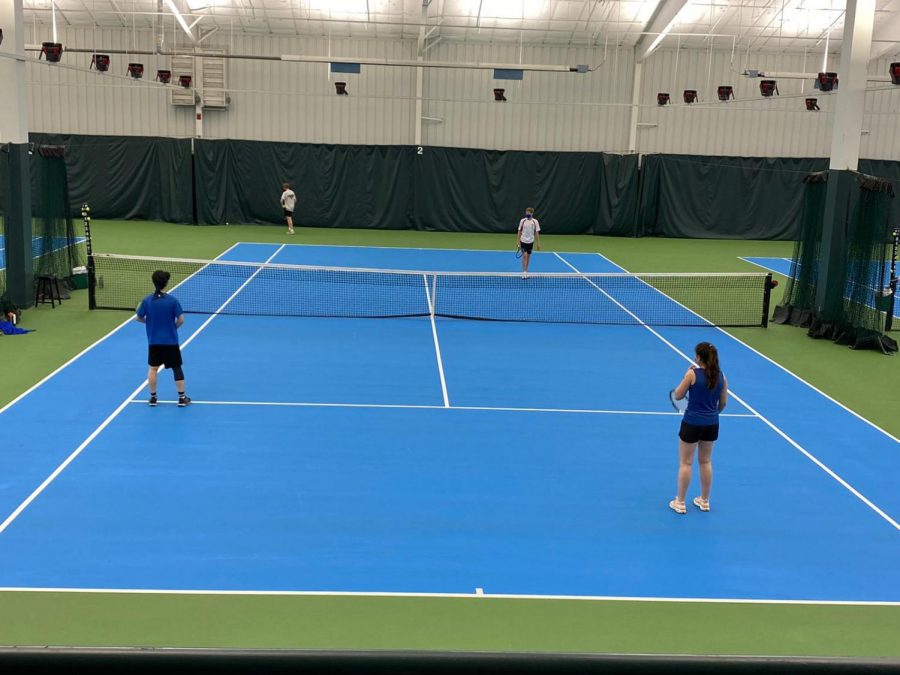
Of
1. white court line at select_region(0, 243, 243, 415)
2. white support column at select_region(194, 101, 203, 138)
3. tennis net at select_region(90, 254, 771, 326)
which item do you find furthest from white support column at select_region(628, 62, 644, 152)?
white court line at select_region(0, 243, 243, 415)

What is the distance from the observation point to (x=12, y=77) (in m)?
16.3

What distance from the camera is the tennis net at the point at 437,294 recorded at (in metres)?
17.9

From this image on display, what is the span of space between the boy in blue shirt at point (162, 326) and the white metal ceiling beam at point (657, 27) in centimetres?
2249

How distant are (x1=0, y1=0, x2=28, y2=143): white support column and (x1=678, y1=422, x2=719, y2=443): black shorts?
44.2 ft

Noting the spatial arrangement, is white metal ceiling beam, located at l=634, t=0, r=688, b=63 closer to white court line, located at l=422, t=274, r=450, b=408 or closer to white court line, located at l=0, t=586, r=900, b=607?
white court line, located at l=422, t=274, r=450, b=408

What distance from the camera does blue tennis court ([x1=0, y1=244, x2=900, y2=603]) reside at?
7230 mm

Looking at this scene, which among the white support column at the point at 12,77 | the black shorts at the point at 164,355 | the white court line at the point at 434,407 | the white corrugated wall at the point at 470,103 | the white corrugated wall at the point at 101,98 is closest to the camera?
the black shorts at the point at 164,355

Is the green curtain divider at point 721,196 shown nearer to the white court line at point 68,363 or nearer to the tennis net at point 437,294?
the tennis net at point 437,294

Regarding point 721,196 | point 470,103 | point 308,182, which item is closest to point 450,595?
point 308,182

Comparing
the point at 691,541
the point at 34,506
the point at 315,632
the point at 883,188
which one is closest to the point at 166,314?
the point at 34,506

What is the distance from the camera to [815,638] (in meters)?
6.36

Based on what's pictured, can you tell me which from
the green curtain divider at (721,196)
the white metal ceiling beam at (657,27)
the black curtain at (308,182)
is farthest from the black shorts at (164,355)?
the green curtain divider at (721,196)

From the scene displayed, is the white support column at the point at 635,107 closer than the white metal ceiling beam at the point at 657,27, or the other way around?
the white metal ceiling beam at the point at 657,27

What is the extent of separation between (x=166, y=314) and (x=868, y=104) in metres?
32.3
